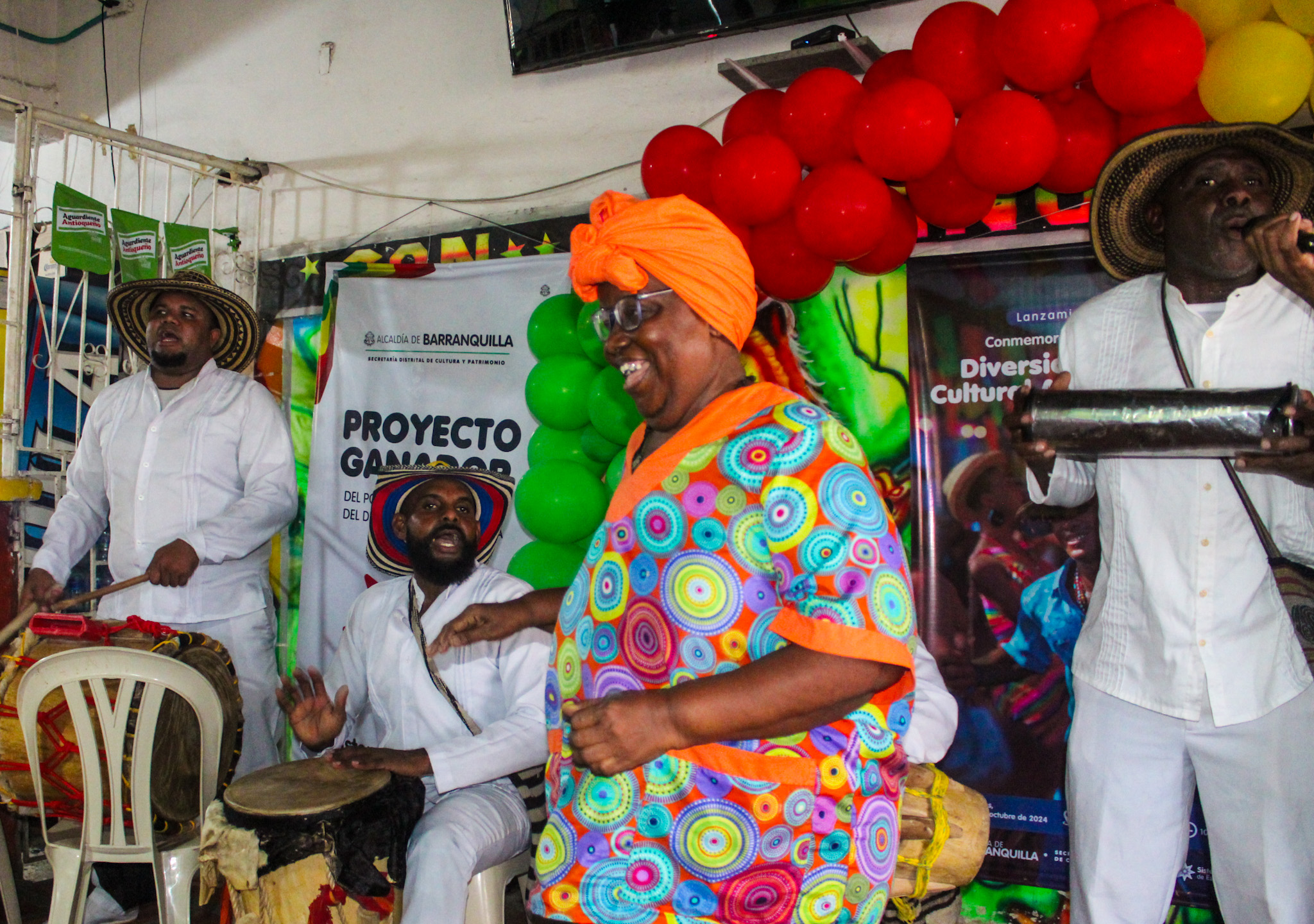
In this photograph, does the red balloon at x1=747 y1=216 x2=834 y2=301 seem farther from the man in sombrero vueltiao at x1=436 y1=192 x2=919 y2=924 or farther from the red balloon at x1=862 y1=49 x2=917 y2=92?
the man in sombrero vueltiao at x1=436 y1=192 x2=919 y2=924

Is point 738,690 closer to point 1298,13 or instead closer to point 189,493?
point 1298,13

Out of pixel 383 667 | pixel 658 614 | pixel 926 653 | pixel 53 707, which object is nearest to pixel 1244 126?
pixel 926 653

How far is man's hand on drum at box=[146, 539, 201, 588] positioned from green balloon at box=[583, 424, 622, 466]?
4.79 ft

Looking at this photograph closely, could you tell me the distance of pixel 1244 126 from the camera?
7.34ft

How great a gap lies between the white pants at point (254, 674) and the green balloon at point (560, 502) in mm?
1232

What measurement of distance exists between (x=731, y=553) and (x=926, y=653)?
5.04 ft

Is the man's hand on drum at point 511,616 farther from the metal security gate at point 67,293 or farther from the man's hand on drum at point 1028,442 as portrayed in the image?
the metal security gate at point 67,293

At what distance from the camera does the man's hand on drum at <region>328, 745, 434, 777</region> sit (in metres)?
2.82

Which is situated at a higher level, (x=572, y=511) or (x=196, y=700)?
(x=572, y=511)

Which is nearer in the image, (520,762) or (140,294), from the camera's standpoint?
(520,762)

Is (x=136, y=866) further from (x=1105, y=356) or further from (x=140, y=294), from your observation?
(x=1105, y=356)

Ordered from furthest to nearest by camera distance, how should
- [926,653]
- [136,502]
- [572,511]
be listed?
[136,502] → [572,511] → [926,653]

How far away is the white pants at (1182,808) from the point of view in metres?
2.02

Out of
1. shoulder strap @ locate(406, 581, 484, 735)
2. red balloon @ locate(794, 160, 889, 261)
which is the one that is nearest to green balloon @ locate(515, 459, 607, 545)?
shoulder strap @ locate(406, 581, 484, 735)
